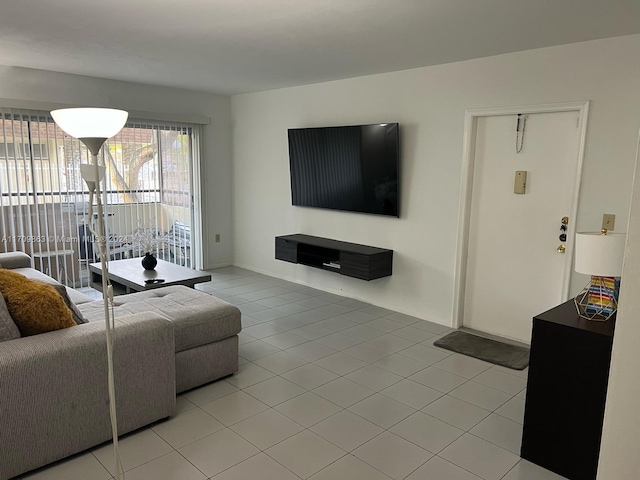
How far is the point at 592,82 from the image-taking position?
11.0 ft

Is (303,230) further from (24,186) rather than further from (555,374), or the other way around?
(555,374)

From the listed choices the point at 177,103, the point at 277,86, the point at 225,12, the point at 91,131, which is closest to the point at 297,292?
the point at 277,86

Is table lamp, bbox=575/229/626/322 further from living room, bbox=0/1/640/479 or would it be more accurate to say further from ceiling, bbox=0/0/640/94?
ceiling, bbox=0/0/640/94

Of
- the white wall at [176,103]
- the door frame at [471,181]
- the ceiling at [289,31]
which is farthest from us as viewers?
the white wall at [176,103]

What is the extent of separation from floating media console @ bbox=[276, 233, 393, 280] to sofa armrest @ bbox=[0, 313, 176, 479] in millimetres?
2411

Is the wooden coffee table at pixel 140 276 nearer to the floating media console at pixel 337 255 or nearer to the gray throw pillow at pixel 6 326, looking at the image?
the floating media console at pixel 337 255

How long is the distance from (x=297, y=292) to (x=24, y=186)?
3137 mm

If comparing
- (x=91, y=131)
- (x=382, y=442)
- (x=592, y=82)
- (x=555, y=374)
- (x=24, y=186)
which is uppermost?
(x=592, y=82)

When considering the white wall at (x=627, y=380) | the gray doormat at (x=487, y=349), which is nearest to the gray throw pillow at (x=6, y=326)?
the white wall at (x=627, y=380)

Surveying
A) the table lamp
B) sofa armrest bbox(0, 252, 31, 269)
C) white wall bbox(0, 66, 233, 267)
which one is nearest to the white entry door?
the table lamp

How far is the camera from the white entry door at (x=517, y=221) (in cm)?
368

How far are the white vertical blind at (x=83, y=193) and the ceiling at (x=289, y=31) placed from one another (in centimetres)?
84

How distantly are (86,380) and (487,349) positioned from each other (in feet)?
9.90

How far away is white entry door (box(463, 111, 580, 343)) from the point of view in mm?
3682
